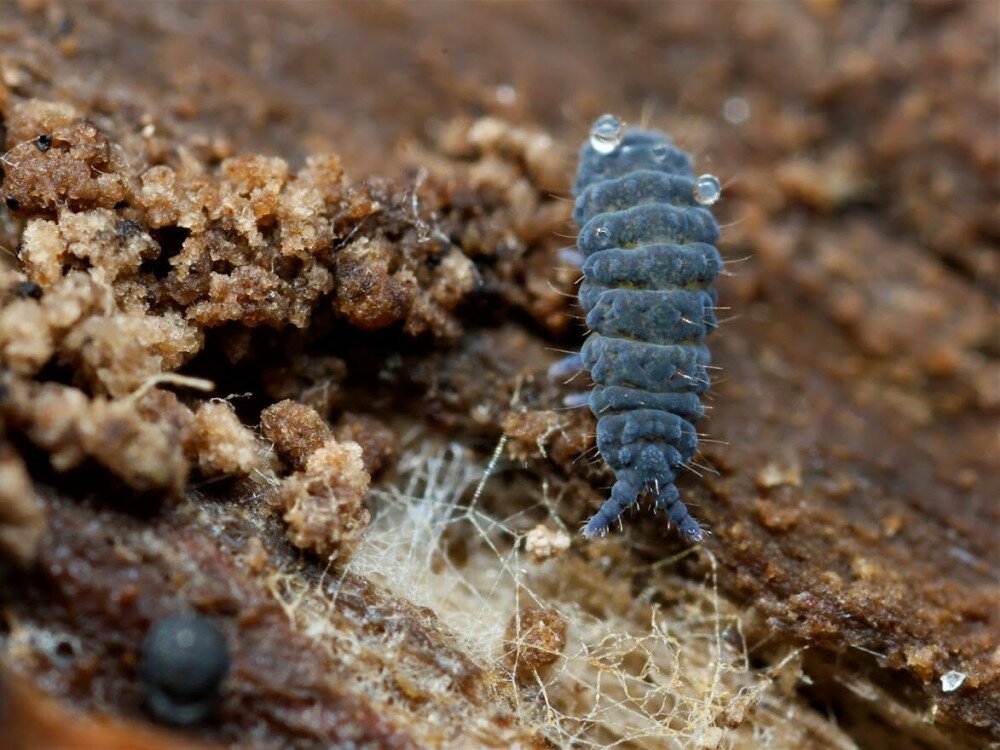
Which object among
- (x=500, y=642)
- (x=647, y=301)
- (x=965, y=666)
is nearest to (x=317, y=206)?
(x=647, y=301)

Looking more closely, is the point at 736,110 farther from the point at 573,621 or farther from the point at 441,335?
the point at 573,621

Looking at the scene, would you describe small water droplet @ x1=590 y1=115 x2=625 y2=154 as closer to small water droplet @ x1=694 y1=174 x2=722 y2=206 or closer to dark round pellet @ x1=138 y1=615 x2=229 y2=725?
small water droplet @ x1=694 y1=174 x2=722 y2=206

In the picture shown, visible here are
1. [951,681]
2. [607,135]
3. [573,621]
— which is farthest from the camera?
[607,135]

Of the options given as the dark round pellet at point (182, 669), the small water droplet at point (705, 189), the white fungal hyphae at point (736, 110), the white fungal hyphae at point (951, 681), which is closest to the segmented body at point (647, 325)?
the small water droplet at point (705, 189)

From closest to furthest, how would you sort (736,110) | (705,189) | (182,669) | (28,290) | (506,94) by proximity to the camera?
(182,669), (28,290), (705,189), (506,94), (736,110)

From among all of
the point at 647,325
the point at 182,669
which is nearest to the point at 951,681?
the point at 647,325

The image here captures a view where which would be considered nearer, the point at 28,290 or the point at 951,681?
the point at 28,290
